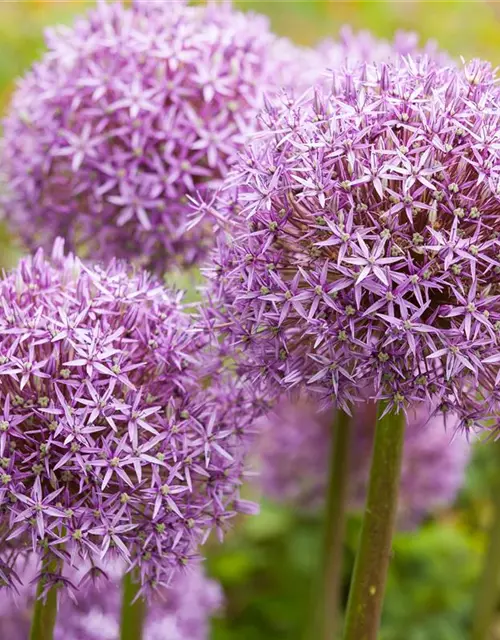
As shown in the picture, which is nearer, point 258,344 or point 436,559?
point 258,344

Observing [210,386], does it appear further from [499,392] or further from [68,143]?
[68,143]

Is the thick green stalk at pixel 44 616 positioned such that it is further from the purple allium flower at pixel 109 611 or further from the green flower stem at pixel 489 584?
the green flower stem at pixel 489 584

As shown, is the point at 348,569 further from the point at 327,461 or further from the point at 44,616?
the point at 44,616

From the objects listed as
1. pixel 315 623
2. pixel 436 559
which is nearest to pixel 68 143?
pixel 315 623

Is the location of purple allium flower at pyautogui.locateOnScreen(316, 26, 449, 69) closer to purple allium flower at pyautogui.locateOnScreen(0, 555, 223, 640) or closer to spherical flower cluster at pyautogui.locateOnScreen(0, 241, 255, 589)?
spherical flower cluster at pyautogui.locateOnScreen(0, 241, 255, 589)

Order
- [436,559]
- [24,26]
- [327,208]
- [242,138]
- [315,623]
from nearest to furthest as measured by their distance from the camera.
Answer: [327,208] → [242,138] → [315,623] → [436,559] → [24,26]

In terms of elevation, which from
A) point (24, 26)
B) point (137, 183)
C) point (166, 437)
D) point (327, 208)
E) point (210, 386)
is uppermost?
Result: point (24, 26)

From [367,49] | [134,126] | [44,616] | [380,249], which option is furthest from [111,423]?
[367,49]
